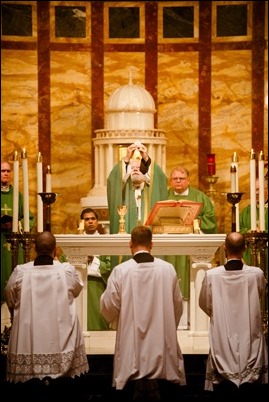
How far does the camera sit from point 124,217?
12188mm

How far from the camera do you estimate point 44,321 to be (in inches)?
402

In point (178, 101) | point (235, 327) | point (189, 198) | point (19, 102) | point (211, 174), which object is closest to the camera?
point (235, 327)

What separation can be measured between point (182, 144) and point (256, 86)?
3.98ft

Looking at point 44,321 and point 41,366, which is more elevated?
point 44,321

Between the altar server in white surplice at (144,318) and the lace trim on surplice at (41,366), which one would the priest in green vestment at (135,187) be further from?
the lace trim on surplice at (41,366)

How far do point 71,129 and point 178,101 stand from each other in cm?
144

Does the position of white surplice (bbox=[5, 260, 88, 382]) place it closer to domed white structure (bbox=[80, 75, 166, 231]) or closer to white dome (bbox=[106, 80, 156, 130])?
domed white structure (bbox=[80, 75, 166, 231])

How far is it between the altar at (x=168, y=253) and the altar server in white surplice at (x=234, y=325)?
3.92ft

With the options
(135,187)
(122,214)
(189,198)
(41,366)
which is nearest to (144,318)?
(41,366)

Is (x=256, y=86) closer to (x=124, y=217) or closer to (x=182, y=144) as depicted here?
(x=182, y=144)

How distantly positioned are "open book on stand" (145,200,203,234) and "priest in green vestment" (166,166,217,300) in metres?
1.42

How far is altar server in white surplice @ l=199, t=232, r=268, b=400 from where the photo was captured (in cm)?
1009

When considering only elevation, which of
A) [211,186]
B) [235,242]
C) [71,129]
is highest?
[71,129]

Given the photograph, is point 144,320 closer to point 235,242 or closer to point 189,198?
point 235,242
